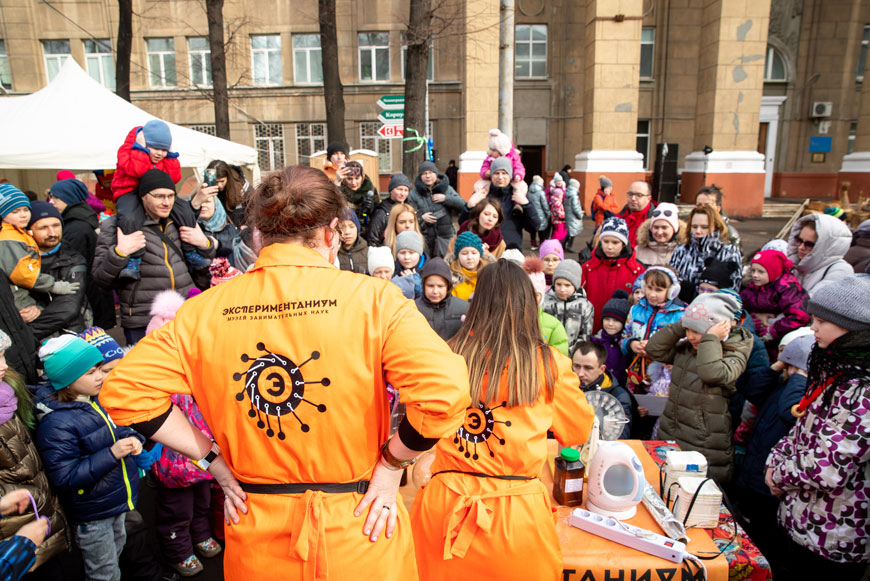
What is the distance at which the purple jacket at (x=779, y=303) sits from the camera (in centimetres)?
434

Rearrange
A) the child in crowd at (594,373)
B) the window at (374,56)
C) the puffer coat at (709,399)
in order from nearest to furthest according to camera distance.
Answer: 1. the puffer coat at (709,399)
2. the child in crowd at (594,373)
3. the window at (374,56)

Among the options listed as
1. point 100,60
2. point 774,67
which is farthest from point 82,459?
point 100,60

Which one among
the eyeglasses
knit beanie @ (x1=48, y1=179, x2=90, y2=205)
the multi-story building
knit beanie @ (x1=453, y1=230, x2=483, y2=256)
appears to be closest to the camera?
the eyeglasses

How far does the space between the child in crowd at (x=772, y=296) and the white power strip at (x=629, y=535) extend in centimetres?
283

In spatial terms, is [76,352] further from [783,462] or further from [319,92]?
[319,92]

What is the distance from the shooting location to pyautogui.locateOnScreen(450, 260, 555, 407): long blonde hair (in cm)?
215

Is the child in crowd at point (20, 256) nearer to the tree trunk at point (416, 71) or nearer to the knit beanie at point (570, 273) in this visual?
the knit beanie at point (570, 273)

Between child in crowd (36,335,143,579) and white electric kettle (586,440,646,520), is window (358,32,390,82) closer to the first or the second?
child in crowd (36,335,143,579)

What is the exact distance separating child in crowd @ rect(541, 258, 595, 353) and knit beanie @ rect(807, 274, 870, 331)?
95.6 inches

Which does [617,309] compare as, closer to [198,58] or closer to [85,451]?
[85,451]

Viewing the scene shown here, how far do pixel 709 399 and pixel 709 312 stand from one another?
52 centimetres

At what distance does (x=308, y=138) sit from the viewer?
23.0 m

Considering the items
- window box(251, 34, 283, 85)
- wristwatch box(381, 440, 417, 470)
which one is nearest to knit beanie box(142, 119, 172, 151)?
wristwatch box(381, 440, 417, 470)

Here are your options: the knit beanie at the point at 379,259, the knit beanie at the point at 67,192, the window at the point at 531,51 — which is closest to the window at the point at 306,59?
the window at the point at 531,51
